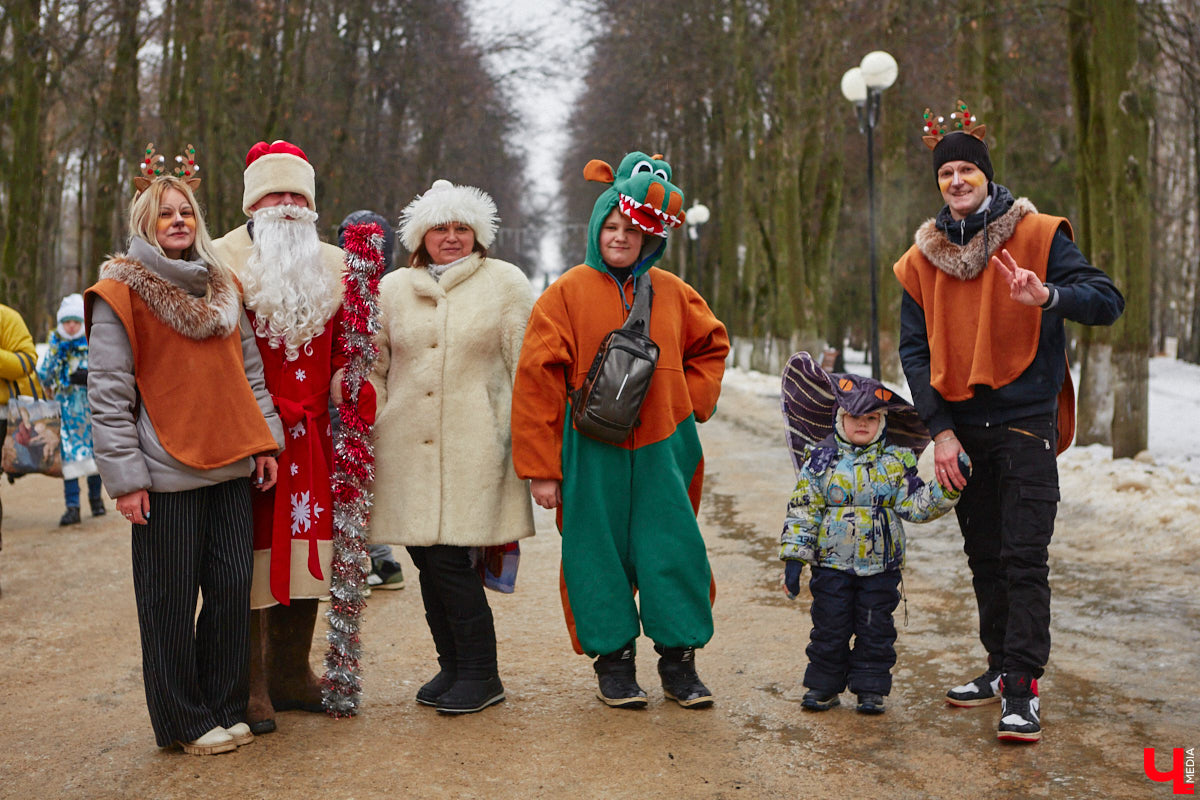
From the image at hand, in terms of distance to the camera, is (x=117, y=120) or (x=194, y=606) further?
(x=117, y=120)

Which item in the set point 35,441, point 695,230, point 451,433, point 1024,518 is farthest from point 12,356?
point 695,230

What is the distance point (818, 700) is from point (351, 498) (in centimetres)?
194

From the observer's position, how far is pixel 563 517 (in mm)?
4766

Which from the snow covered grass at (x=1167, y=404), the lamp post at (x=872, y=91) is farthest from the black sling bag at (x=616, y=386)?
the lamp post at (x=872, y=91)

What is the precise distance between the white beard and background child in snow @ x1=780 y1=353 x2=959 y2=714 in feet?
6.44

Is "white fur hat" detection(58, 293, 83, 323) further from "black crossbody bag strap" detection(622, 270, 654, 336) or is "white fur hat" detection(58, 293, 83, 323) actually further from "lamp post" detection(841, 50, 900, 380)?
"lamp post" detection(841, 50, 900, 380)

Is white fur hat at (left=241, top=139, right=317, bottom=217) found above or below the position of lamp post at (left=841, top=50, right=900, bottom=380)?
below

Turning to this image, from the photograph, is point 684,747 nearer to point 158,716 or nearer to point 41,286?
point 158,716

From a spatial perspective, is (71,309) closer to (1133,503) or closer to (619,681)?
(619,681)

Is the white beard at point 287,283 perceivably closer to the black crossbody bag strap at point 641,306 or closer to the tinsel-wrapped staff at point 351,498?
the tinsel-wrapped staff at point 351,498

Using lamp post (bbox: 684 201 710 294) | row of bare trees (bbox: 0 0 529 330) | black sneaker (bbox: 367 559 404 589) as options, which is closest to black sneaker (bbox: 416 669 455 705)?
black sneaker (bbox: 367 559 404 589)

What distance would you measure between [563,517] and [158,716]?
162 centimetres

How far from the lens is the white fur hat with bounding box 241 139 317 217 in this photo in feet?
15.2

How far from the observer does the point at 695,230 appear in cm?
3184
